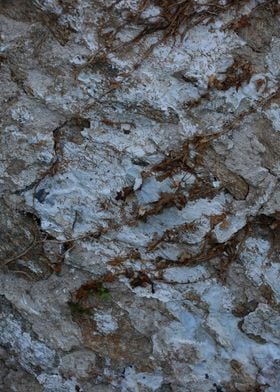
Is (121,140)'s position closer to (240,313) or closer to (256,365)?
(240,313)

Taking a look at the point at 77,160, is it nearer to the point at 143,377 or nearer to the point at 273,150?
the point at 273,150

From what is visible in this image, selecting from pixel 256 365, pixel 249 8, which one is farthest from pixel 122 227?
pixel 249 8

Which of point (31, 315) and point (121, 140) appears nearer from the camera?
point (121, 140)

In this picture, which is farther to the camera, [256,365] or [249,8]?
[256,365]

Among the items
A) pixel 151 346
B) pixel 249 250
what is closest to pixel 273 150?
pixel 249 250

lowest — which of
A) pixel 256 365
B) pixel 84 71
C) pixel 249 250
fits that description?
pixel 256 365

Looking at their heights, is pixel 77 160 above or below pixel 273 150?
below
